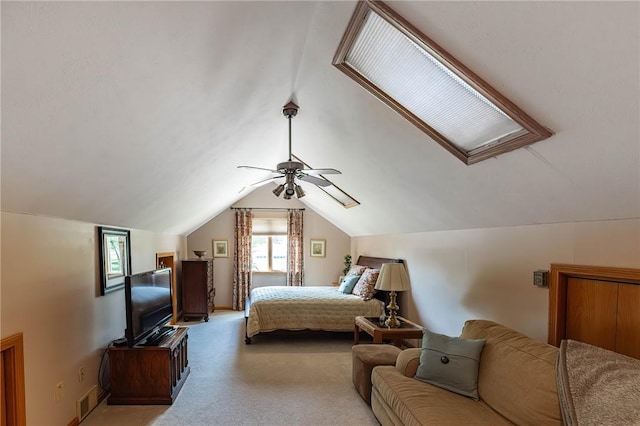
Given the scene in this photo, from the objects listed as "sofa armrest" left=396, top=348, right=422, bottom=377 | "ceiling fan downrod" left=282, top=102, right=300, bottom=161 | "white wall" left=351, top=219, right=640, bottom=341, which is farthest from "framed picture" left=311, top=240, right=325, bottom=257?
"sofa armrest" left=396, top=348, right=422, bottom=377

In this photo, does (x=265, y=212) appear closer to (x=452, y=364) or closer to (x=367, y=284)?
(x=367, y=284)

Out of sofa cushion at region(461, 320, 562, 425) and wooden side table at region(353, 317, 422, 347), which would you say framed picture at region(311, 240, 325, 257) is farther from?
sofa cushion at region(461, 320, 562, 425)

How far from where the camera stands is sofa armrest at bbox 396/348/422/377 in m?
2.80

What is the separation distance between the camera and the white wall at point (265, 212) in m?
7.64

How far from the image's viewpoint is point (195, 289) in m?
6.57

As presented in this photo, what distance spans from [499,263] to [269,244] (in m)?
5.55

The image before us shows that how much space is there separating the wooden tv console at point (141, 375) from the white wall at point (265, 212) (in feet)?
14.6

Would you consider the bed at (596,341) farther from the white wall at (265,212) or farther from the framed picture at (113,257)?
the white wall at (265,212)

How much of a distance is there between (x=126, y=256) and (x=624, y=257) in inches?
180

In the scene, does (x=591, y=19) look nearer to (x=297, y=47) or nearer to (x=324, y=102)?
(x=297, y=47)

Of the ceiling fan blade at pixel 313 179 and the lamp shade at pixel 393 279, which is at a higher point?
the ceiling fan blade at pixel 313 179

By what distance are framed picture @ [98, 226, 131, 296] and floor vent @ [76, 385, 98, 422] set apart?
88 cm

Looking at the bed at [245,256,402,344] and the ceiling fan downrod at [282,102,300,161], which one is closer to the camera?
the ceiling fan downrod at [282,102,300,161]

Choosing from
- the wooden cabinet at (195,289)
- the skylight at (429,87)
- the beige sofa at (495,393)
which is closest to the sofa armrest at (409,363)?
the beige sofa at (495,393)
